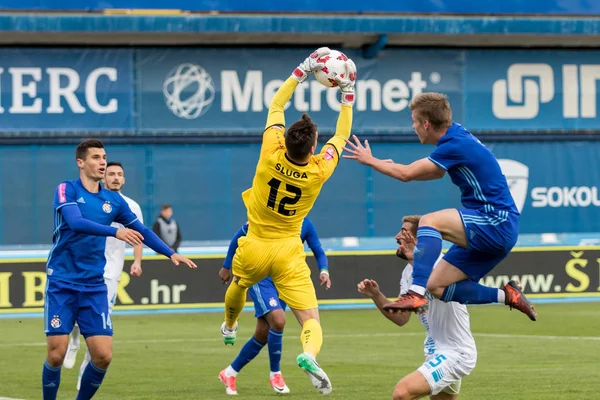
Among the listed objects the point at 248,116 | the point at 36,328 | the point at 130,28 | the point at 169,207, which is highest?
the point at 130,28

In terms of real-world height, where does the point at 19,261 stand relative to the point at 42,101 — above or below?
below

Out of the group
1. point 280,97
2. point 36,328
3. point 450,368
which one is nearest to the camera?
point 450,368

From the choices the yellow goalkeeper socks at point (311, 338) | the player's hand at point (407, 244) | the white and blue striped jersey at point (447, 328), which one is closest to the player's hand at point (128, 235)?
the yellow goalkeeper socks at point (311, 338)

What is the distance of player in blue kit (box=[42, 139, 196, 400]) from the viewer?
1016cm

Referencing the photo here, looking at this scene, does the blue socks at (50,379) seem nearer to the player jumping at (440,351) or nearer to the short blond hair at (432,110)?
the player jumping at (440,351)

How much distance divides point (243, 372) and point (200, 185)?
16441mm

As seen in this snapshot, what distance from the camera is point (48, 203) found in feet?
97.0

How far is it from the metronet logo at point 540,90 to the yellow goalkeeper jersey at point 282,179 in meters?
22.6

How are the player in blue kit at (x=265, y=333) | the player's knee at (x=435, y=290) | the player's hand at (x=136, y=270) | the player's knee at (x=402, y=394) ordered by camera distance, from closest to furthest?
the player's knee at (x=402, y=394) → the player's knee at (x=435, y=290) → the player in blue kit at (x=265, y=333) → the player's hand at (x=136, y=270)

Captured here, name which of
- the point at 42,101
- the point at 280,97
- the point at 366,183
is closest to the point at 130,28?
the point at 42,101

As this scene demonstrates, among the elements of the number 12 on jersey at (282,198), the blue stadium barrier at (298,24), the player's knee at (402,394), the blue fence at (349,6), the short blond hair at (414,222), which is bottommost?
the player's knee at (402,394)

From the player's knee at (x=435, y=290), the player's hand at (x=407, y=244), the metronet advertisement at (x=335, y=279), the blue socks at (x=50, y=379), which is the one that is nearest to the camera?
the player's knee at (x=435, y=290)

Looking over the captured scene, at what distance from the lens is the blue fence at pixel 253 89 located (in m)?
29.9

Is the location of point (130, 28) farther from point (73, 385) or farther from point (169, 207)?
point (73, 385)
